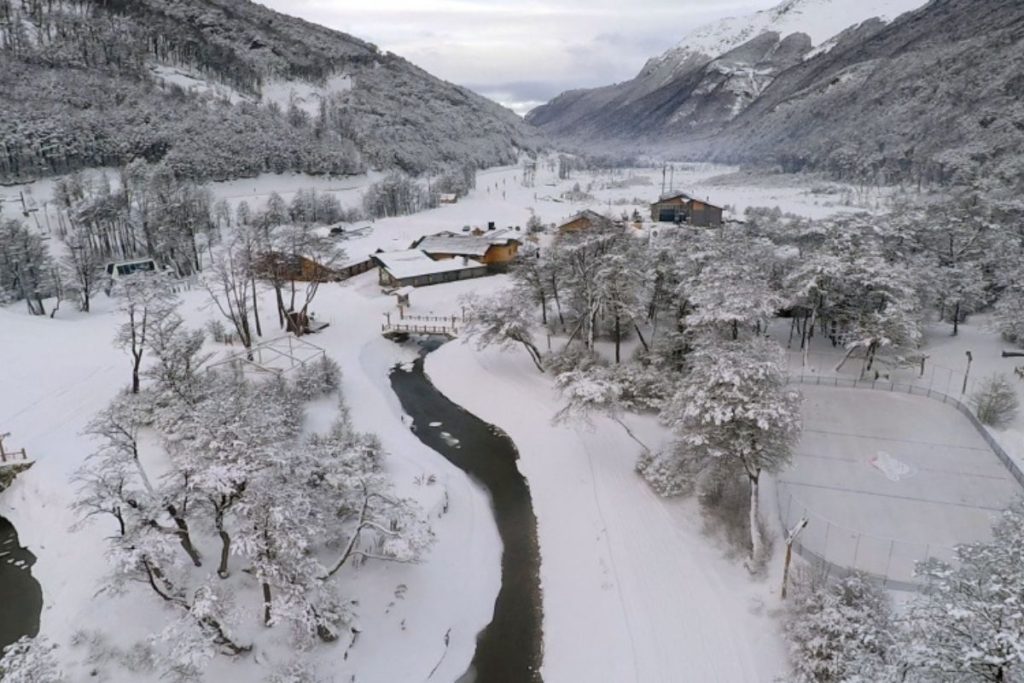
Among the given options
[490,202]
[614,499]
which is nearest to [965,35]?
[490,202]

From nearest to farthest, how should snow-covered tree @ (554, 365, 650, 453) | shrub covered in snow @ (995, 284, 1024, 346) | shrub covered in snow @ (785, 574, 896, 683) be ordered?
shrub covered in snow @ (785, 574, 896, 683) → snow-covered tree @ (554, 365, 650, 453) → shrub covered in snow @ (995, 284, 1024, 346)

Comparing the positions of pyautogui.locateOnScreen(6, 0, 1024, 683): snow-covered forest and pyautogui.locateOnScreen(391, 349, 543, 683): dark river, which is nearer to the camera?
pyautogui.locateOnScreen(6, 0, 1024, 683): snow-covered forest

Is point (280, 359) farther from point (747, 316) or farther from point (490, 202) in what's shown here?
point (490, 202)

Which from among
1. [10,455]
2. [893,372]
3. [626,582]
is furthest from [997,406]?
[10,455]

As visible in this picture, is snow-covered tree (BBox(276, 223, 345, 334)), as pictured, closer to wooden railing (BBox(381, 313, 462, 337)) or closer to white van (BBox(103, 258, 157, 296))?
wooden railing (BBox(381, 313, 462, 337))

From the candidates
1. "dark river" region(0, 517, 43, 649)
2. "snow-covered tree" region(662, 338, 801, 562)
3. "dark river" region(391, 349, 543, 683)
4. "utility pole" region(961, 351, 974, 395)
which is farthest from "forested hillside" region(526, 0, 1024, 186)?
"dark river" region(0, 517, 43, 649)

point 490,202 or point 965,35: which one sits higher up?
point 965,35

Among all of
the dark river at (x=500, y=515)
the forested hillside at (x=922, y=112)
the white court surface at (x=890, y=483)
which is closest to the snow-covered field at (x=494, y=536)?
the white court surface at (x=890, y=483)

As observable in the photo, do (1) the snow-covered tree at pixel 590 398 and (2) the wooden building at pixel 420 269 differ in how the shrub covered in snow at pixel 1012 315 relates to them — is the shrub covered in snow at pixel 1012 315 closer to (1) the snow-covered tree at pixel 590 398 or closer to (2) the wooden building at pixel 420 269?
(1) the snow-covered tree at pixel 590 398
